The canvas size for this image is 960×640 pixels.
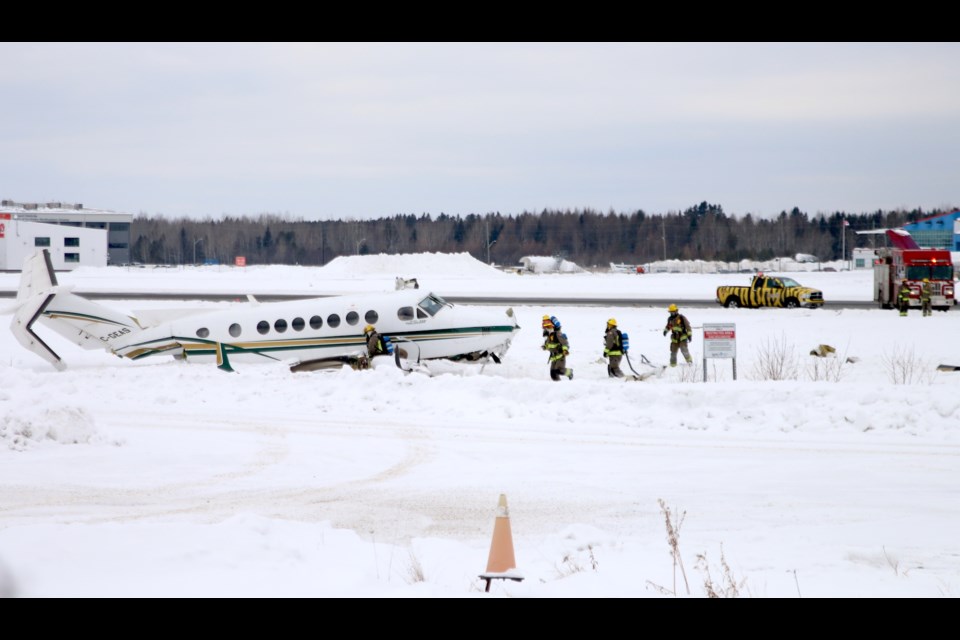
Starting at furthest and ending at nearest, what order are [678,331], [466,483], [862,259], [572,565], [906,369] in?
[862,259] → [678,331] → [906,369] → [466,483] → [572,565]

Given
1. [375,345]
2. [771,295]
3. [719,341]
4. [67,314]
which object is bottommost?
[375,345]

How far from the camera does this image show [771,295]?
43.1m

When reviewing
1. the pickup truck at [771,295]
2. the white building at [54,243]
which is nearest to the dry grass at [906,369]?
the pickup truck at [771,295]

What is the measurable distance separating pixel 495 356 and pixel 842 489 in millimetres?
13070

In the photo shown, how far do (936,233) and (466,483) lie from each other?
89852 mm

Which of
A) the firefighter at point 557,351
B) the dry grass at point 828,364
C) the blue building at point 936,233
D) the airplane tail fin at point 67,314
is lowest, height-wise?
the dry grass at point 828,364

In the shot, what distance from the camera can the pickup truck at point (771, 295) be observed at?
4228cm

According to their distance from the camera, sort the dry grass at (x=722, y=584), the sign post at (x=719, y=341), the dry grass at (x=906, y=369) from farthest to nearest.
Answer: the sign post at (x=719, y=341)
the dry grass at (x=906, y=369)
the dry grass at (x=722, y=584)

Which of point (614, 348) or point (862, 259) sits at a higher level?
point (862, 259)

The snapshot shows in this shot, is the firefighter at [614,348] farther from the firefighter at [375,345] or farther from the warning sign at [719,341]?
the firefighter at [375,345]

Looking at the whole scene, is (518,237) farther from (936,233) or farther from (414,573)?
(414,573)

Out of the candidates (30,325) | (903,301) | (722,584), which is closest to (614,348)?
(30,325)

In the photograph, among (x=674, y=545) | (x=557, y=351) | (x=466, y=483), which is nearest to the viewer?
(x=674, y=545)

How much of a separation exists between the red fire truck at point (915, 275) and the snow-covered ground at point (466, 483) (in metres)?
19.0
